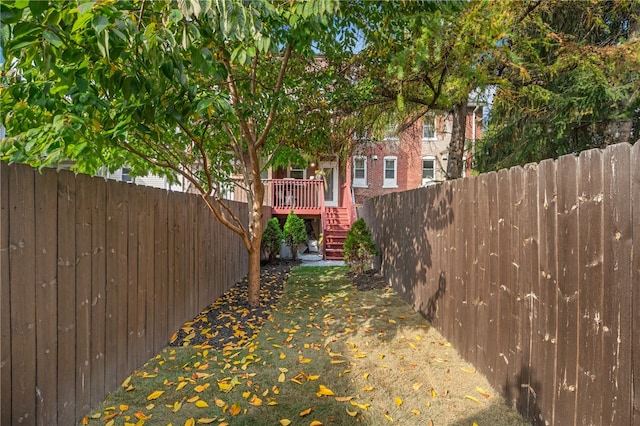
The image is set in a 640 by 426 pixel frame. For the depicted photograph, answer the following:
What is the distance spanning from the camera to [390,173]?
19797 mm

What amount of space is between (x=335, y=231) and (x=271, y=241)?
10.7ft

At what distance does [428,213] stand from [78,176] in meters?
4.03

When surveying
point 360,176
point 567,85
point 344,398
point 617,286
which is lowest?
point 344,398

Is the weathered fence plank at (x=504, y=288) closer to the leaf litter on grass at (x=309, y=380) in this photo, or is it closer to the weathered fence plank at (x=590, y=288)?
the leaf litter on grass at (x=309, y=380)

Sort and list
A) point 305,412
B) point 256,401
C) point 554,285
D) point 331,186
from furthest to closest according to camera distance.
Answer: point 331,186 < point 256,401 < point 305,412 < point 554,285

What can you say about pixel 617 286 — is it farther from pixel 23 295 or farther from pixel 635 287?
pixel 23 295

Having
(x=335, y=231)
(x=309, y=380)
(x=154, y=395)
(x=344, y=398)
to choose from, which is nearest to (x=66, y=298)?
(x=154, y=395)

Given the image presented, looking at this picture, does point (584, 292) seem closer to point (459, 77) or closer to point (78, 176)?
point (78, 176)

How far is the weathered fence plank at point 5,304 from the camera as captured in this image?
1.89 m

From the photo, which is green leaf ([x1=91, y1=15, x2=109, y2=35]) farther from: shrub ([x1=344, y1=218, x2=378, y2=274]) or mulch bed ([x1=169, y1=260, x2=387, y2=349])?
shrub ([x1=344, y1=218, x2=378, y2=274])

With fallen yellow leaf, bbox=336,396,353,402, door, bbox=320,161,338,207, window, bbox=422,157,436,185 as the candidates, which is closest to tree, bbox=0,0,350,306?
fallen yellow leaf, bbox=336,396,353,402

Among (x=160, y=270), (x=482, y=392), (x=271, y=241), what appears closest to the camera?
(x=482, y=392)

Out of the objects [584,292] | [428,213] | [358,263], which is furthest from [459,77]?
[358,263]

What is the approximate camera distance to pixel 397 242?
662cm
